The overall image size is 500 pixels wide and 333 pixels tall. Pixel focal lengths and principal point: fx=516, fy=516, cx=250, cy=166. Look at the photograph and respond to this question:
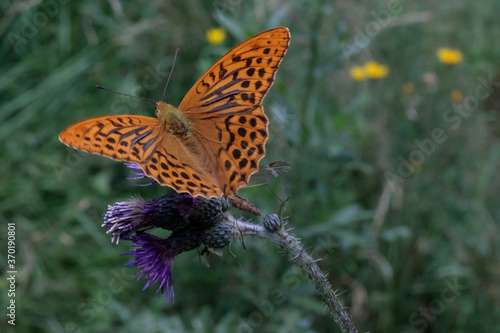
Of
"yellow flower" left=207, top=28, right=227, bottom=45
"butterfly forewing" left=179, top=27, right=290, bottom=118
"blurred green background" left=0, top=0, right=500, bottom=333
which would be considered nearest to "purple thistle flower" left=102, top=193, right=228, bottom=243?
"butterfly forewing" left=179, top=27, right=290, bottom=118

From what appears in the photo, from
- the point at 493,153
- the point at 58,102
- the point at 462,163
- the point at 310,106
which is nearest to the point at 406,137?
the point at 462,163

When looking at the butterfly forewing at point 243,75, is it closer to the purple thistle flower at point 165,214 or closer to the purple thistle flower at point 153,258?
the purple thistle flower at point 165,214

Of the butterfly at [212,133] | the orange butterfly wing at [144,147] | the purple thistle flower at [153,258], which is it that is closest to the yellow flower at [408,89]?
the butterfly at [212,133]

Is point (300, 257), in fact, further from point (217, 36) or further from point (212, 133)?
point (217, 36)

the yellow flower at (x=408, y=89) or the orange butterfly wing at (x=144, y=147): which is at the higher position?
the orange butterfly wing at (x=144, y=147)

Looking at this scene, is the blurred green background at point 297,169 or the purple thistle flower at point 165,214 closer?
the purple thistle flower at point 165,214

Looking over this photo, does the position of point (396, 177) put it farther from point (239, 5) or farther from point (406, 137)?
point (239, 5)

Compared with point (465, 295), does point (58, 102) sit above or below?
above
